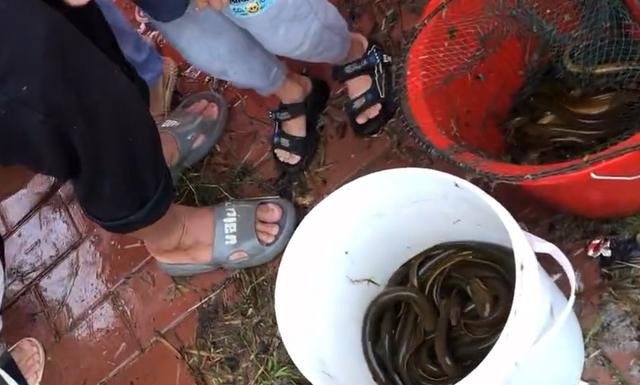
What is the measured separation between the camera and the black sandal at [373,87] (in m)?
1.83

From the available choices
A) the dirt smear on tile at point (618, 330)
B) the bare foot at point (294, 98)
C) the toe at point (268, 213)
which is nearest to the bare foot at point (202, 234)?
the toe at point (268, 213)

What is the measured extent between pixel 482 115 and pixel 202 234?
2.13 feet

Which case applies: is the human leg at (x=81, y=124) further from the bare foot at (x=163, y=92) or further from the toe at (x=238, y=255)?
the bare foot at (x=163, y=92)

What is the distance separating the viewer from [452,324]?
1554 mm

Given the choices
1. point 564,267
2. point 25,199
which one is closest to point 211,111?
point 25,199

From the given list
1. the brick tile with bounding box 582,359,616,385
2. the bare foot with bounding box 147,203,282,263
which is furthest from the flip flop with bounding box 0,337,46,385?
the brick tile with bounding box 582,359,616,385

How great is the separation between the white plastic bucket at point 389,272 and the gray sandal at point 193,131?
0.58m

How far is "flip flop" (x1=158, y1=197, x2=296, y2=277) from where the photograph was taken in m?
1.88

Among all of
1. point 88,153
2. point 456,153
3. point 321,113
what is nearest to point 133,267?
point 321,113

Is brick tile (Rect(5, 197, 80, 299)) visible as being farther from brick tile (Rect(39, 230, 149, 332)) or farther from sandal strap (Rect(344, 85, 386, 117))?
sandal strap (Rect(344, 85, 386, 117))

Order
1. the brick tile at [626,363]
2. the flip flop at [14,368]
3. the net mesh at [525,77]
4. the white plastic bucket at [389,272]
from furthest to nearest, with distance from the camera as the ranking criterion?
the flip flop at [14,368] → the brick tile at [626,363] → the net mesh at [525,77] → the white plastic bucket at [389,272]

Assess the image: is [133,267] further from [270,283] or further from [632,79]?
[632,79]

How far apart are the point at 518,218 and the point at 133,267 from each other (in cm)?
89

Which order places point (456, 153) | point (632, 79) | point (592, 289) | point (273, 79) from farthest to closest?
point (273, 79)
point (592, 289)
point (632, 79)
point (456, 153)
